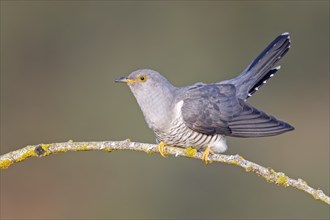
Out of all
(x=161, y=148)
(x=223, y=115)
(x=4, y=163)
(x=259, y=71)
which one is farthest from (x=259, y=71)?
(x=4, y=163)

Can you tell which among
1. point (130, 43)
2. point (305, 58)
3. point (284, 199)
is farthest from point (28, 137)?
point (305, 58)

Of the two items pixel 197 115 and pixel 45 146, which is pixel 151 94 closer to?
pixel 197 115

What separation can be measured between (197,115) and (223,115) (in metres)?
0.24

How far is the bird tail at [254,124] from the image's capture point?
399 cm

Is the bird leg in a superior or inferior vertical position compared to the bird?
inferior

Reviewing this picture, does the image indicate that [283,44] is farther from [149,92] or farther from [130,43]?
[130,43]

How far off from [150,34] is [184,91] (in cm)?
480

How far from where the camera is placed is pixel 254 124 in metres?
4.13

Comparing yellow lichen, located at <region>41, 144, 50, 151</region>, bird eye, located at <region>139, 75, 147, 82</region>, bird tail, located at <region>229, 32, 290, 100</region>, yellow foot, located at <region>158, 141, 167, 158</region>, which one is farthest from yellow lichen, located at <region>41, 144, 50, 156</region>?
bird tail, located at <region>229, 32, 290, 100</region>

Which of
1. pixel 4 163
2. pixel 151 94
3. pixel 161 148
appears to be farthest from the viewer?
pixel 151 94

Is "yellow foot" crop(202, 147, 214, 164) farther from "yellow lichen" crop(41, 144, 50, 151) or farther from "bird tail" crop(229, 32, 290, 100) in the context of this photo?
"yellow lichen" crop(41, 144, 50, 151)

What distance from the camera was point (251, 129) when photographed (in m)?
4.12

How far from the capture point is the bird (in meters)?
3.93

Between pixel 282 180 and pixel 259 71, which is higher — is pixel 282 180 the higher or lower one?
the lower one
